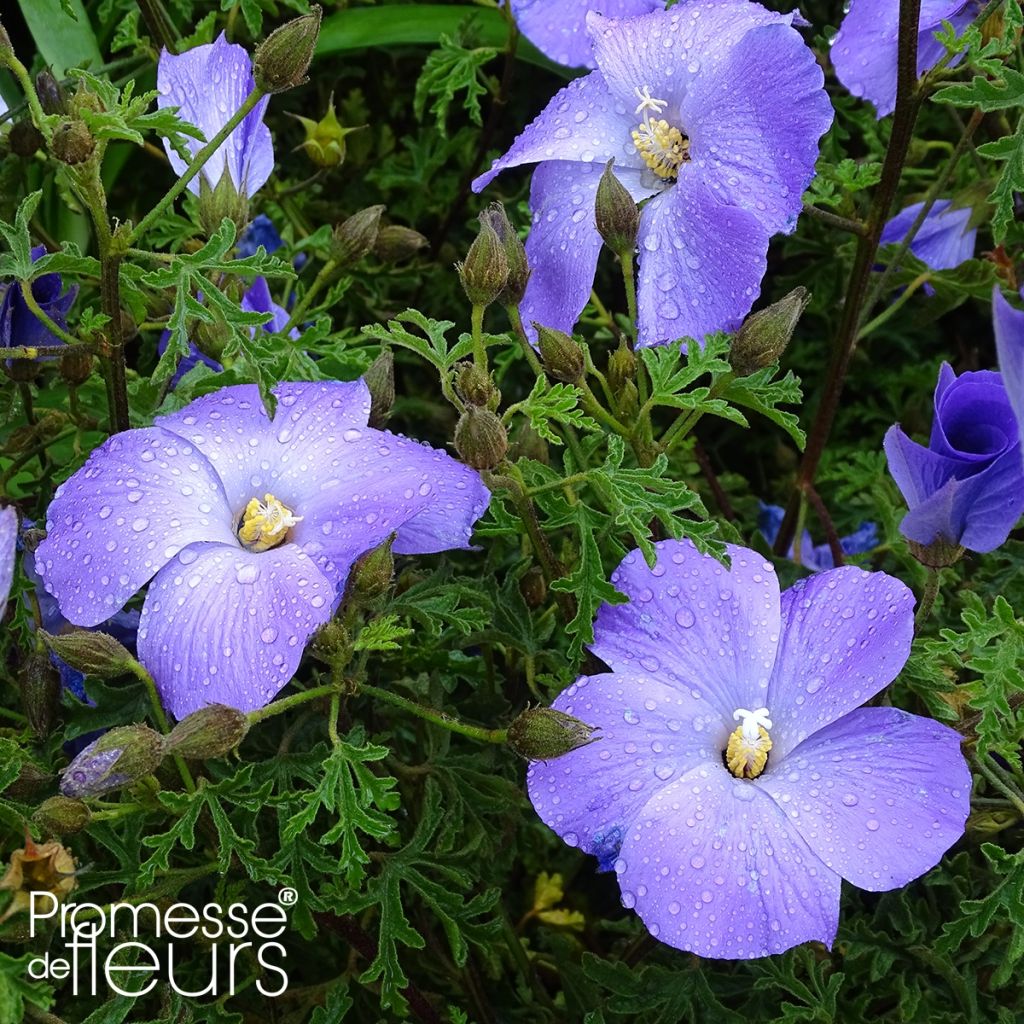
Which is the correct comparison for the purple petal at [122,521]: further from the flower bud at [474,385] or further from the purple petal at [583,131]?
the purple petal at [583,131]

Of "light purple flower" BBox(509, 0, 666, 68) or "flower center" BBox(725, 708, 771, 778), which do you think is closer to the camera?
"flower center" BBox(725, 708, 771, 778)

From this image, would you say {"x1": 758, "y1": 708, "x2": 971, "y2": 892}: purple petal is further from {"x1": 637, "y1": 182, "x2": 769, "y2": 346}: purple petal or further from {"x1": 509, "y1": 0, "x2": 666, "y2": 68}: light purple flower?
{"x1": 509, "y1": 0, "x2": 666, "y2": 68}: light purple flower

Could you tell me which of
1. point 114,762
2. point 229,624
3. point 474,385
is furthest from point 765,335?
point 114,762

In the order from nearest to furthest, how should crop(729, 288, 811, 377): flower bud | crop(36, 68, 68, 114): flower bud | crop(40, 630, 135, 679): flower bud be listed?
crop(40, 630, 135, 679): flower bud
crop(729, 288, 811, 377): flower bud
crop(36, 68, 68, 114): flower bud

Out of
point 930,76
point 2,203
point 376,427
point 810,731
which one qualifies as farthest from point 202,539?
point 930,76

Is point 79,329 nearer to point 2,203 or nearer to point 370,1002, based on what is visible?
point 2,203

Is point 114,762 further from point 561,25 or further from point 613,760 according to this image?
point 561,25

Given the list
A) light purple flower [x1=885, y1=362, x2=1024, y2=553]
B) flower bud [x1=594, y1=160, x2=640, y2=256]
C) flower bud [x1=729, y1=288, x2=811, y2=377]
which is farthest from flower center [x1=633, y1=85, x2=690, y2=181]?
light purple flower [x1=885, y1=362, x2=1024, y2=553]
